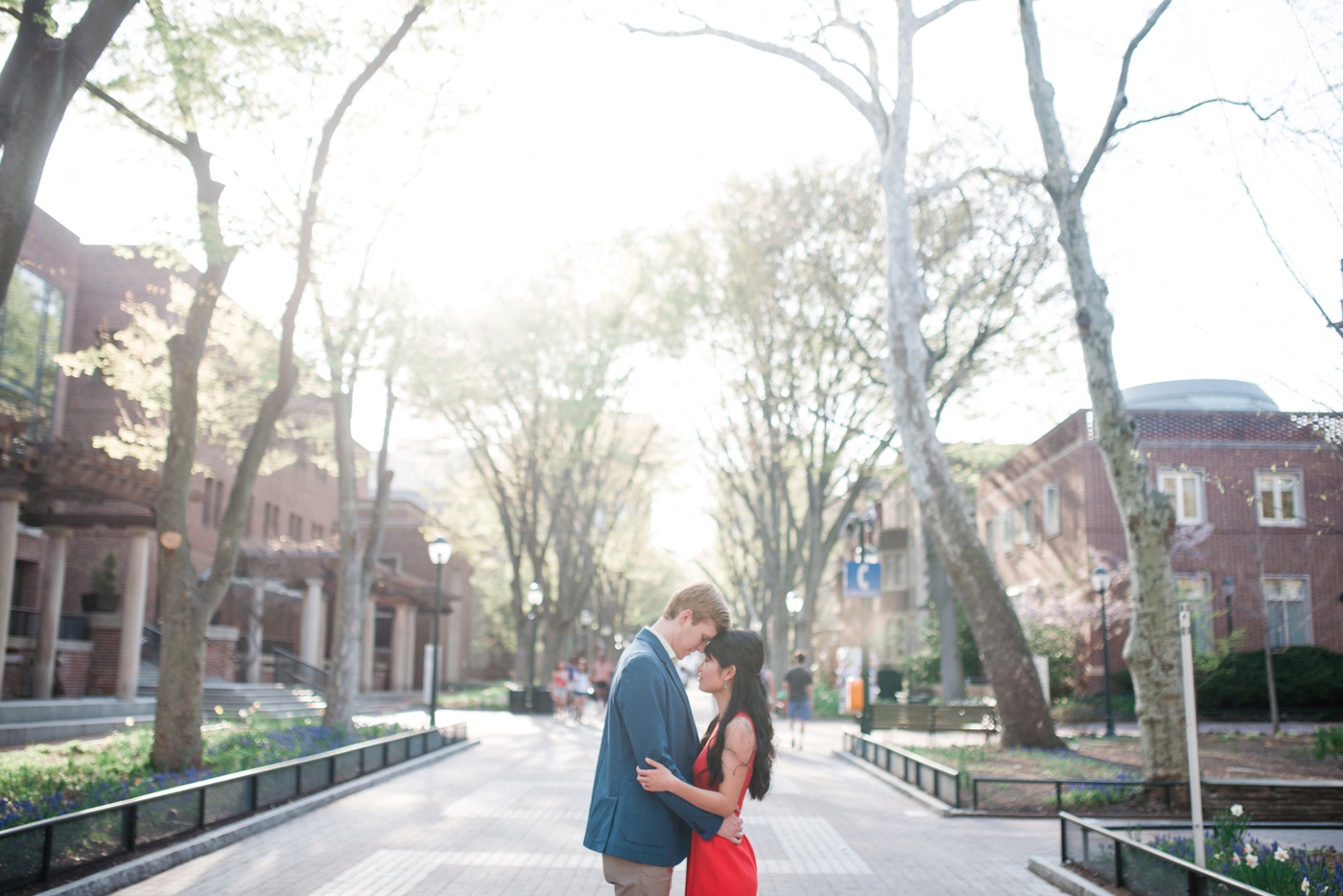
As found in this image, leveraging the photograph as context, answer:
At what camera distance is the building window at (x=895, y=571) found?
51781mm

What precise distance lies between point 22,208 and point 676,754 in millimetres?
6059

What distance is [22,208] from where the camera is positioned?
7.81 meters

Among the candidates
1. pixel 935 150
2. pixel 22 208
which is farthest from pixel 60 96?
pixel 935 150

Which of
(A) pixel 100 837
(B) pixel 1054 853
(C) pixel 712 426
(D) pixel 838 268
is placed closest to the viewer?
(A) pixel 100 837

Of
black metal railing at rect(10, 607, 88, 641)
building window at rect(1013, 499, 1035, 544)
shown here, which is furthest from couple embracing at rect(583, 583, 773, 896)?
building window at rect(1013, 499, 1035, 544)

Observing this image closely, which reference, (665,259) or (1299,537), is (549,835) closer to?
(665,259)

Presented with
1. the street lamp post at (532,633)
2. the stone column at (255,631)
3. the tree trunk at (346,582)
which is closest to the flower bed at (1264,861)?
the tree trunk at (346,582)

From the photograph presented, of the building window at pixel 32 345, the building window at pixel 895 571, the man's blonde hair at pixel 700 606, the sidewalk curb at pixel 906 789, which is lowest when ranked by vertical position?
the sidewalk curb at pixel 906 789

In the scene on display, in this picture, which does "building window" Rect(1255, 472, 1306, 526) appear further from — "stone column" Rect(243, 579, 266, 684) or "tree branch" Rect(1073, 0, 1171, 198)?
"stone column" Rect(243, 579, 266, 684)

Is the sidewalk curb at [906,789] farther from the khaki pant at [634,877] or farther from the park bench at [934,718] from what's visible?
the khaki pant at [634,877]

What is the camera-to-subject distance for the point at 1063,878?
8.71 metres

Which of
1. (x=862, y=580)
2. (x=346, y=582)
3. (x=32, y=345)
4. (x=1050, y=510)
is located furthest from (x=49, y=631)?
(x=1050, y=510)

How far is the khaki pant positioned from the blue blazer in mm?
43

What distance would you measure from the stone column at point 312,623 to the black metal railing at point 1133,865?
99.7 feet
